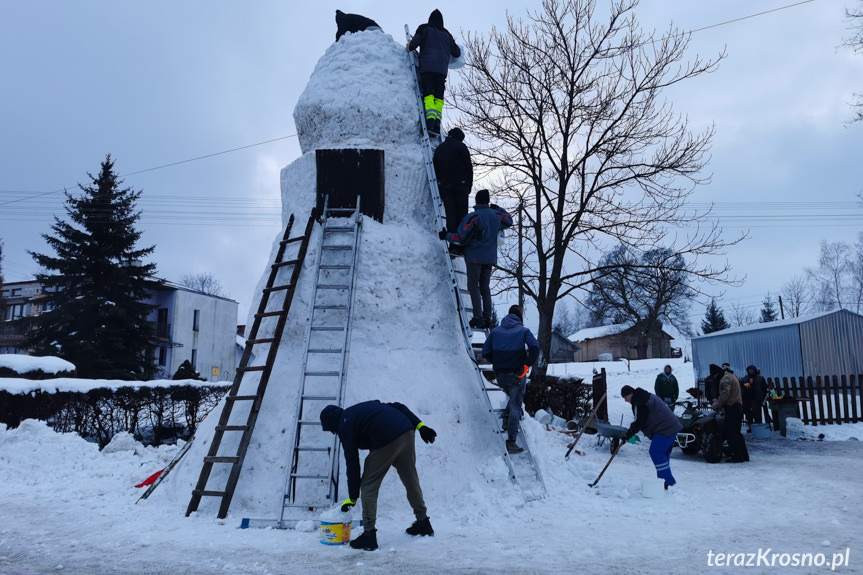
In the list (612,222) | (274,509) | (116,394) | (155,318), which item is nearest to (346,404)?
(274,509)

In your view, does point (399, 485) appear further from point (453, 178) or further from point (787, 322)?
point (787, 322)

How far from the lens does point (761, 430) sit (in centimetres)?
1291

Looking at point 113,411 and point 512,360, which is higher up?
point 512,360

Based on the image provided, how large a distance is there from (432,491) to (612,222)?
11684 millimetres

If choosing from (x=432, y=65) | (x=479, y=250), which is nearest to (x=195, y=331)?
(x=432, y=65)

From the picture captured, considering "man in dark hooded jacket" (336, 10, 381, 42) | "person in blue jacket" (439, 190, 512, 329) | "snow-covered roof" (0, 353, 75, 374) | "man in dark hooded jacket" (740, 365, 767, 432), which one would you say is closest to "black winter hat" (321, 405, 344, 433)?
"person in blue jacket" (439, 190, 512, 329)

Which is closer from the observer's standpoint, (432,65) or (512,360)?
(512,360)

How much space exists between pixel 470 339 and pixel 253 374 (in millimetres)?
2667

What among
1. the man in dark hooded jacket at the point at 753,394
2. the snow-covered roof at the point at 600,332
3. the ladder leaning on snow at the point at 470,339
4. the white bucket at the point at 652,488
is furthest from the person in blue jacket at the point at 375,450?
the snow-covered roof at the point at 600,332

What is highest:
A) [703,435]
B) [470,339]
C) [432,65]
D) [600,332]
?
[432,65]

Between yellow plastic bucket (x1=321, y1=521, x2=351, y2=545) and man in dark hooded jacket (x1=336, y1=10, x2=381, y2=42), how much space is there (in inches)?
265

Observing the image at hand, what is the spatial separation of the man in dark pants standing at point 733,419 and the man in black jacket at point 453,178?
6.13 m

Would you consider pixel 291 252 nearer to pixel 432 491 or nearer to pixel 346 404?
pixel 346 404

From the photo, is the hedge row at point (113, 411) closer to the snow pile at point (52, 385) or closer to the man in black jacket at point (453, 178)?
the snow pile at point (52, 385)
